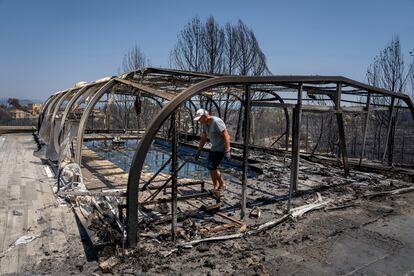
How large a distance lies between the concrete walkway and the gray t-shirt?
9.55ft

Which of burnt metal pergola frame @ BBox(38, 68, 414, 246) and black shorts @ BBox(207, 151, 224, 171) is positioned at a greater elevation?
burnt metal pergola frame @ BBox(38, 68, 414, 246)

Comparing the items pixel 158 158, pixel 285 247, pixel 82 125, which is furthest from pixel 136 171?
pixel 158 158

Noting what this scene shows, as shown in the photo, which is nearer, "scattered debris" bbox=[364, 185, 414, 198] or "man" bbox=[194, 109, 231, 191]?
"man" bbox=[194, 109, 231, 191]

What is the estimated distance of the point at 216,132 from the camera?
693 cm

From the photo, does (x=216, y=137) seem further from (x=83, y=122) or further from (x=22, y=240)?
(x=22, y=240)

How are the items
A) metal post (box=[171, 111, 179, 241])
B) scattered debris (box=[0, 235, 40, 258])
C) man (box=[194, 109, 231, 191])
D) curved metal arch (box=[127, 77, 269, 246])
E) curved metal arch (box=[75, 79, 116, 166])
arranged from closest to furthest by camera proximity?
scattered debris (box=[0, 235, 40, 258]), curved metal arch (box=[127, 77, 269, 246]), metal post (box=[171, 111, 179, 241]), man (box=[194, 109, 231, 191]), curved metal arch (box=[75, 79, 116, 166])

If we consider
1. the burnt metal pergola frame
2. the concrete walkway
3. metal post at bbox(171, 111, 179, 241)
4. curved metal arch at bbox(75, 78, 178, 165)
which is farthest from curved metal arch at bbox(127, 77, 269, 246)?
curved metal arch at bbox(75, 78, 178, 165)

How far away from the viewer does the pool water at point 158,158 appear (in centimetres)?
1048

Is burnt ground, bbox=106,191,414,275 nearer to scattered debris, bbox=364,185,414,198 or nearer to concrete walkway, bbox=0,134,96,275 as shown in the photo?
concrete walkway, bbox=0,134,96,275

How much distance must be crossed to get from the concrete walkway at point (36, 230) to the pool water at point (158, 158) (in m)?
3.03

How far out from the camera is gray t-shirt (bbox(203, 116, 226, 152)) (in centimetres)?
688

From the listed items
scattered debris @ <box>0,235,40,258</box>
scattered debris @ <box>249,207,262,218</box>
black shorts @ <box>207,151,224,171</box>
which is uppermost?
black shorts @ <box>207,151,224,171</box>

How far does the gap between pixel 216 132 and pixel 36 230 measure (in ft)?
11.6

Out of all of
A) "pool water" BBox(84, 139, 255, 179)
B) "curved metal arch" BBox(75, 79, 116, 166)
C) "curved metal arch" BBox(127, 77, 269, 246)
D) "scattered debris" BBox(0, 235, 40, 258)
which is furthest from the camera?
"pool water" BBox(84, 139, 255, 179)
